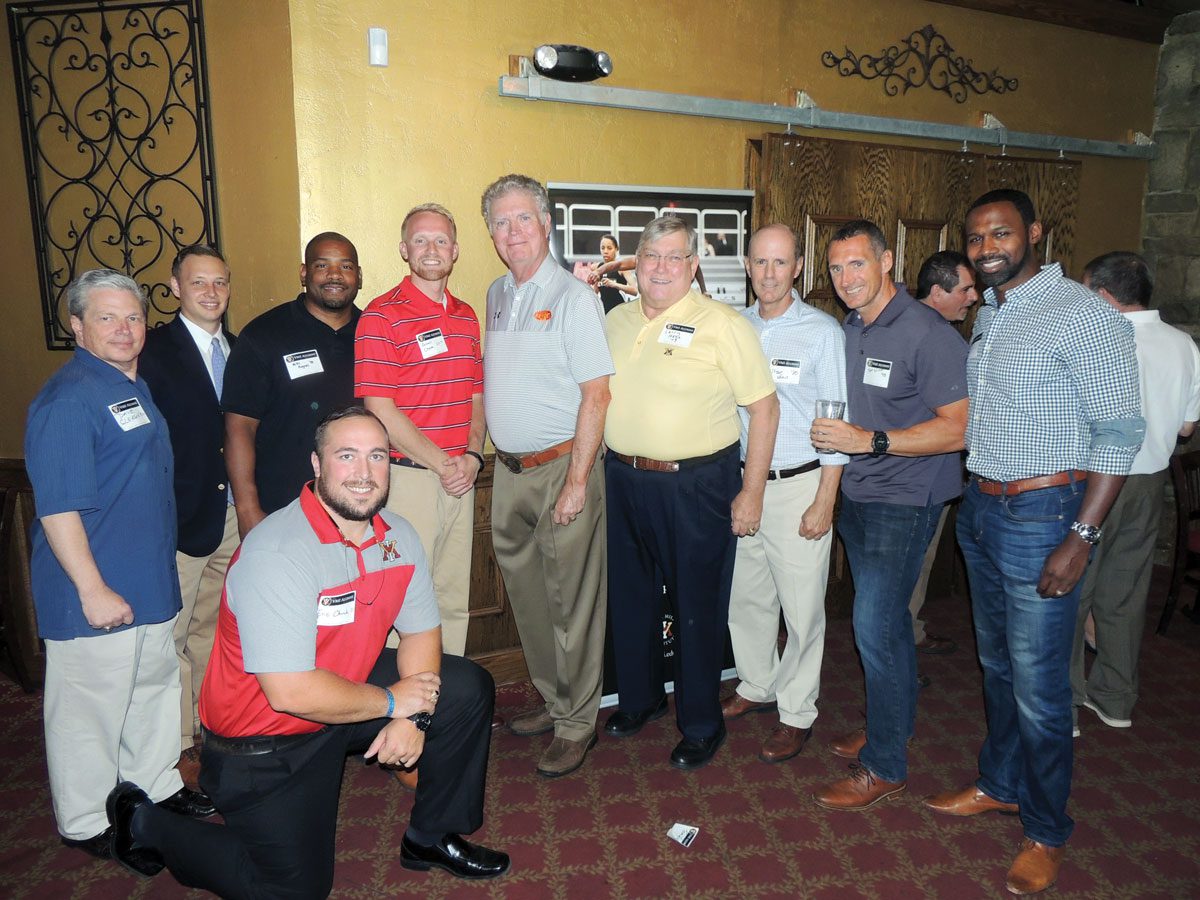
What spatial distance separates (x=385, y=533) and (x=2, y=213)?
2689mm

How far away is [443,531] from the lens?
2.94 m

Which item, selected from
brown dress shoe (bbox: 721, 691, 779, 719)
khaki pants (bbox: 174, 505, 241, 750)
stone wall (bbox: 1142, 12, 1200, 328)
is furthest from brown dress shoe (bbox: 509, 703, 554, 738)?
stone wall (bbox: 1142, 12, 1200, 328)

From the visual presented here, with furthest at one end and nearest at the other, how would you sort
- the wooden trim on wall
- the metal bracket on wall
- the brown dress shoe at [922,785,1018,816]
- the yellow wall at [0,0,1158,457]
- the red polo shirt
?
the wooden trim on wall
the metal bracket on wall
the yellow wall at [0,0,1158,457]
the red polo shirt
the brown dress shoe at [922,785,1018,816]

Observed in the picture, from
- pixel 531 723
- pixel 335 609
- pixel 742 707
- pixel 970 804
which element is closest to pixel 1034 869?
pixel 970 804

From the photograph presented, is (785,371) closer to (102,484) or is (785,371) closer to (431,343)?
(431,343)

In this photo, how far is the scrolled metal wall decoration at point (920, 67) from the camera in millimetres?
4074

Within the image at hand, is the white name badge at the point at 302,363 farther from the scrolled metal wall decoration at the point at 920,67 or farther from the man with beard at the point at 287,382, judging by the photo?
the scrolled metal wall decoration at the point at 920,67

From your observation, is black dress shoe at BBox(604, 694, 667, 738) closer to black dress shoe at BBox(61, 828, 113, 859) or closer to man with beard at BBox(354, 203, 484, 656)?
man with beard at BBox(354, 203, 484, 656)

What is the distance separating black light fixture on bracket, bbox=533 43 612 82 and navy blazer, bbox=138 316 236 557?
1716mm

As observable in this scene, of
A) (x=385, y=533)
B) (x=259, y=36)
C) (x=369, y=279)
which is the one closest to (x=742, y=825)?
(x=385, y=533)

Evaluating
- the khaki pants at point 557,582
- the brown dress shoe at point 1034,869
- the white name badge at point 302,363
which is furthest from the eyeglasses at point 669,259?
the brown dress shoe at point 1034,869

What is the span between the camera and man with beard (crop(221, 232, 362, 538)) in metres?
2.75

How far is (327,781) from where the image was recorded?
6.88 feet

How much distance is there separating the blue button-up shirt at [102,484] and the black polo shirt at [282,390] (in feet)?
1.13
